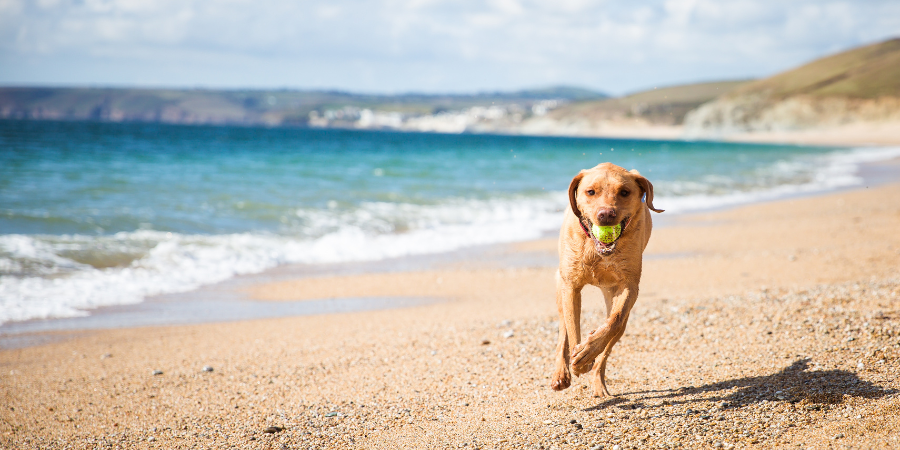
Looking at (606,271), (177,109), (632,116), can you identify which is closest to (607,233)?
(606,271)

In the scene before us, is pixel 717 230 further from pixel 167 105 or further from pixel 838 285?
pixel 167 105

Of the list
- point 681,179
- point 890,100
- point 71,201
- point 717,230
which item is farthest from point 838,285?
point 890,100

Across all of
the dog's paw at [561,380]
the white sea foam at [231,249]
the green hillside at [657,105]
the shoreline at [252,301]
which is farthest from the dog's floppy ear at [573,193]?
the green hillside at [657,105]

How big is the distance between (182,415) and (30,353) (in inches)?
113

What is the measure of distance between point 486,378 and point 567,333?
113 cm

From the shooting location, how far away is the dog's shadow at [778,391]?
457cm

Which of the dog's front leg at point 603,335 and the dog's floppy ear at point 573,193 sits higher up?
the dog's floppy ear at point 573,193

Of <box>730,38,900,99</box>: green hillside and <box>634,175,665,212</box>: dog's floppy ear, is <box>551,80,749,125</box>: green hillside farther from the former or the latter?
<box>634,175,665,212</box>: dog's floppy ear

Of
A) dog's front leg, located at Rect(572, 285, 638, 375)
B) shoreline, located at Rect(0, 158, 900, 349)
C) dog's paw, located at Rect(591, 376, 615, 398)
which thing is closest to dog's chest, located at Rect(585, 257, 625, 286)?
dog's front leg, located at Rect(572, 285, 638, 375)

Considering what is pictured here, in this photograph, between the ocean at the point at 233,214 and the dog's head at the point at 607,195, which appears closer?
the dog's head at the point at 607,195

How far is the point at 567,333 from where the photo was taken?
186 inches

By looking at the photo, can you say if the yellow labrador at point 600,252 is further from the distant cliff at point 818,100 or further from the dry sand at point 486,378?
the distant cliff at point 818,100

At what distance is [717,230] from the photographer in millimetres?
14945

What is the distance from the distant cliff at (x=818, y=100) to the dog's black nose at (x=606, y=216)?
98.1 metres
